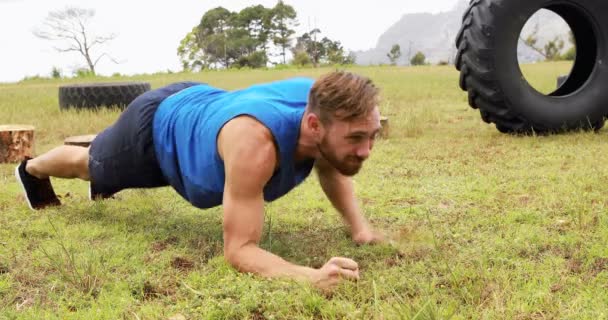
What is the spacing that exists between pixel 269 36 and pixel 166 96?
161 ft

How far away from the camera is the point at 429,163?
5121mm

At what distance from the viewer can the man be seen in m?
2.52

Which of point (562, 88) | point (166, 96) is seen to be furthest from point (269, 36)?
point (166, 96)

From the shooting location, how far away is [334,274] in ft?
8.04

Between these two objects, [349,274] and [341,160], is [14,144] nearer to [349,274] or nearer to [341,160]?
[341,160]

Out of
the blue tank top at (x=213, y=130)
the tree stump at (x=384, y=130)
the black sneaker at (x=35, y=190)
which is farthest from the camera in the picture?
the tree stump at (x=384, y=130)

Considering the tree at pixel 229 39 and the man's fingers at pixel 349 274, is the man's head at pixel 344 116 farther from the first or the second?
the tree at pixel 229 39

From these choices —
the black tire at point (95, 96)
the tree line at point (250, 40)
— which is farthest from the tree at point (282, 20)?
the black tire at point (95, 96)

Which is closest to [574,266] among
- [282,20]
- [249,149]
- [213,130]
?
[249,149]

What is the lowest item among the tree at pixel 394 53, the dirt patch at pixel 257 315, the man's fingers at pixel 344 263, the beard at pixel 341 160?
the tree at pixel 394 53

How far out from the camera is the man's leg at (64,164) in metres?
3.71

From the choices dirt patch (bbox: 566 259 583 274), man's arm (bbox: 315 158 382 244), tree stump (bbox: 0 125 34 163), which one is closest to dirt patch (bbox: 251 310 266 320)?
man's arm (bbox: 315 158 382 244)

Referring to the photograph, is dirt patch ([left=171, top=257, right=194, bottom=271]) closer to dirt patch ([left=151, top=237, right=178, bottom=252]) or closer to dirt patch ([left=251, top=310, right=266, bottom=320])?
dirt patch ([left=151, top=237, right=178, bottom=252])

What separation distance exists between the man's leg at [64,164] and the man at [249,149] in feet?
0.11
